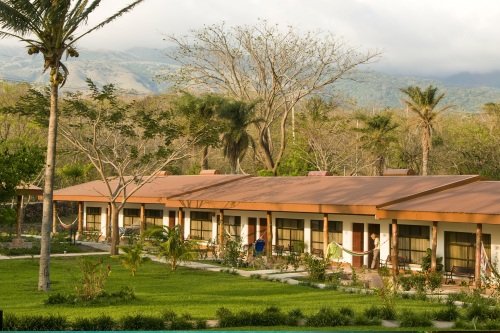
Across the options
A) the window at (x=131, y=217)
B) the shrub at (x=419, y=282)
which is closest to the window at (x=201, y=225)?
the window at (x=131, y=217)

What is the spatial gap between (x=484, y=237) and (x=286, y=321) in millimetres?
12141

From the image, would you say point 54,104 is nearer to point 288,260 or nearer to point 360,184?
point 288,260

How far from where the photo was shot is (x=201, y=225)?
38.2 metres

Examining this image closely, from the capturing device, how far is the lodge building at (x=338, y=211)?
25578 mm

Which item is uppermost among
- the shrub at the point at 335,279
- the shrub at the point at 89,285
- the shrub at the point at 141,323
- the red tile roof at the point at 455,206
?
the red tile roof at the point at 455,206

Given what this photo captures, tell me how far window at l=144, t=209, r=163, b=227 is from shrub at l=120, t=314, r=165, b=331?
1053 inches

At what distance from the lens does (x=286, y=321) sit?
1558 cm

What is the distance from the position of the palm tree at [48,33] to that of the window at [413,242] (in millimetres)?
13181

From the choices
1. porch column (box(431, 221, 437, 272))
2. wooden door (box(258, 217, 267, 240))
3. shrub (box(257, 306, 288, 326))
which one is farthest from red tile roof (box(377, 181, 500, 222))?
shrub (box(257, 306, 288, 326))

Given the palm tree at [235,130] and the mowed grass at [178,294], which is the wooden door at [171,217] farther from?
the mowed grass at [178,294]

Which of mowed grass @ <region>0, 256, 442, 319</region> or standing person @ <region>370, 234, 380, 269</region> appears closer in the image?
mowed grass @ <region>0, 256, 442, 319</region>

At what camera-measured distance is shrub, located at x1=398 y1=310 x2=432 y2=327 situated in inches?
620

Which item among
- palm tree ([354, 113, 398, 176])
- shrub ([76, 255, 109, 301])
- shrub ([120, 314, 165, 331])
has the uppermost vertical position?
palm tree ([354, 113, 398, 176])

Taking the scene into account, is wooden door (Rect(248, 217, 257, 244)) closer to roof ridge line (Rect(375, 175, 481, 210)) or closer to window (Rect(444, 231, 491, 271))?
roof ridge line (Rect(375, 175, 481, 210))
